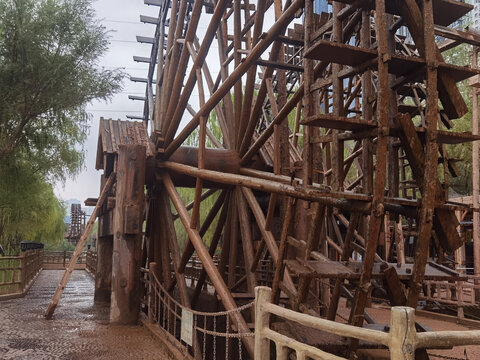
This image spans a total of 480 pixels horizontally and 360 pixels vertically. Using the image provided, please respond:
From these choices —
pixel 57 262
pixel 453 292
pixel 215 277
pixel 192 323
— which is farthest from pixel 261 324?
pixel 57 262

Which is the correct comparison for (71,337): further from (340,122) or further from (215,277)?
(340,122)

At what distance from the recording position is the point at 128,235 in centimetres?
848

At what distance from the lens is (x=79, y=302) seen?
38.4ft

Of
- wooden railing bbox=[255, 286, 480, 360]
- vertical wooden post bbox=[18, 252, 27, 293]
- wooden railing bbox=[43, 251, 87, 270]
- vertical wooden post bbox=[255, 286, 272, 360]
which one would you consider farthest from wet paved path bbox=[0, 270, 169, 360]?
wooden railing bbox=[43, 251, 87, 270]

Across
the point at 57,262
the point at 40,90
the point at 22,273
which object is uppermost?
the point at 40,90

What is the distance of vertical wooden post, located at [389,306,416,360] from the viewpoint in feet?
7.99

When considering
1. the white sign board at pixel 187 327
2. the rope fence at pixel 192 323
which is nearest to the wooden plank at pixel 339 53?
the rope fence at pixel 192 323

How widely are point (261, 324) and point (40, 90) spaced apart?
16.1m

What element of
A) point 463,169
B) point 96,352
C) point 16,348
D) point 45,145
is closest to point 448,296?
point 96,352

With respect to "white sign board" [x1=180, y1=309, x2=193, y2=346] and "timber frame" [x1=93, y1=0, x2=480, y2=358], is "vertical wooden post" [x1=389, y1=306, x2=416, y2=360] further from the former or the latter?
"white sign board" [x1=180, y1=309, x2=193, y2=346]

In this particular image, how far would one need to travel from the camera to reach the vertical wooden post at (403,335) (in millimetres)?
2436

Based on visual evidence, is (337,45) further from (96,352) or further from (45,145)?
(45,145)

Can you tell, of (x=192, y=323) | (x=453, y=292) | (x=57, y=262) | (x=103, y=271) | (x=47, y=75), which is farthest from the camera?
(x=57, y=262)

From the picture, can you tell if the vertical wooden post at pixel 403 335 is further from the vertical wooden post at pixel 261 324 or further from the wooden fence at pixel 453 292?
the wooden fence at pixel 453 292
